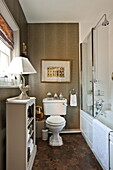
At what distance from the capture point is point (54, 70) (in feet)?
12.2

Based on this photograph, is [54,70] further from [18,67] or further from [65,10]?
[18,67]

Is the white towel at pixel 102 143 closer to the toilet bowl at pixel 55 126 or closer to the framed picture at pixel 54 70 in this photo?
the toilet bowl at pixel 55 126

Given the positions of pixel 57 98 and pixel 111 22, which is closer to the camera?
pixel 111 22

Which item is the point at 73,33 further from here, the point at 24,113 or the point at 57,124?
the point at 24,113

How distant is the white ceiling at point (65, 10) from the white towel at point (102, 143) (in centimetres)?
212

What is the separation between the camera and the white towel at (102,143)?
1944mm

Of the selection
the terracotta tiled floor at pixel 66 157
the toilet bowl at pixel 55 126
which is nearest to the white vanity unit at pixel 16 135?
the terracotta tiled floor at pixel 66 157

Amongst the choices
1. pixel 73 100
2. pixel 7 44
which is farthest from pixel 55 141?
pixel 7 44

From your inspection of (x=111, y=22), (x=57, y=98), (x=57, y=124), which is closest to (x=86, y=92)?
(x=57, y=98)

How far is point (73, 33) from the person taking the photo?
376 cm

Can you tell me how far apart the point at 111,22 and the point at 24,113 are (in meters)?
2.72

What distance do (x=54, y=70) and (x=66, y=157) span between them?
1932 mm

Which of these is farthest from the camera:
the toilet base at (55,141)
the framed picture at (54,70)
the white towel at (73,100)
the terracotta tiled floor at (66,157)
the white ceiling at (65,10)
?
the framed picture at (54,70)

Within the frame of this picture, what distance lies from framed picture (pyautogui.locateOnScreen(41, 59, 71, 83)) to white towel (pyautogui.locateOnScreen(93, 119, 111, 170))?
164cm
